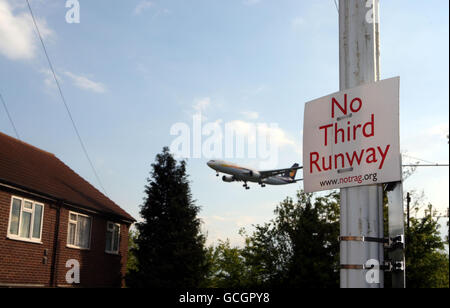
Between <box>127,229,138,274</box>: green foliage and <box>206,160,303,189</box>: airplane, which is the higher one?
<box>206,160,303,189</box>: airplane

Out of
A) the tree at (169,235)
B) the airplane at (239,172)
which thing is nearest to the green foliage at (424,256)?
the tree at (169,235)

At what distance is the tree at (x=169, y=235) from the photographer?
25.8m

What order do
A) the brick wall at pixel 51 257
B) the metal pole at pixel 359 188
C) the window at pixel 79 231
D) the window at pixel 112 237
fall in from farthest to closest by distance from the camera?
1. the window at pixel 112 237
2. the window at pixel 79 231
3. the brick wall at pixel 51 257
4. the metal pole at pixel 359 188

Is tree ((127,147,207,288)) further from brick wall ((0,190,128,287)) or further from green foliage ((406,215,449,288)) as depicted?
green foliage ((406,215,449,288))

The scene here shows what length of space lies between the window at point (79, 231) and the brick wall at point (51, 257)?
236 mm

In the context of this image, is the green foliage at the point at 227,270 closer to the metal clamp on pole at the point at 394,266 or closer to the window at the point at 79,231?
the window at the point at 79,231

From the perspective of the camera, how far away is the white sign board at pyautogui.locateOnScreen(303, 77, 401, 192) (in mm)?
4016

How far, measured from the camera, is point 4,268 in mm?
20703

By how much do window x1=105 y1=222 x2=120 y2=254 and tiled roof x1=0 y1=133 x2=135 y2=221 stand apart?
30.9 inches

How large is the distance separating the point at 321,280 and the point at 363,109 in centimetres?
1866

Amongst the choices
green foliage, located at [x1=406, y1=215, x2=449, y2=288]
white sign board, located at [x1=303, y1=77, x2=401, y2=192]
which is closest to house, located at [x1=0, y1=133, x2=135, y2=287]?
green foliage, located at [x1=406, y1=215, x2=449, y2=288]

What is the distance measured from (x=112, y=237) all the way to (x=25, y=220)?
7515 mm

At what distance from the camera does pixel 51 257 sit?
78.2 feet
